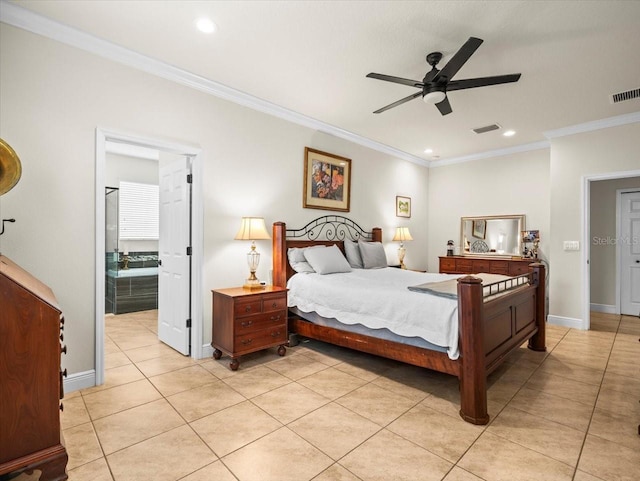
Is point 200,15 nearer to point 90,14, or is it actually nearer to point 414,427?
point 90,14

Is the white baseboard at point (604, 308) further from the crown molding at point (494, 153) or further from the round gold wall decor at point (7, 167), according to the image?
the round gold wall decor at point (7, 167)

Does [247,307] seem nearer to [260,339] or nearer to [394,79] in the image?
[260,339]

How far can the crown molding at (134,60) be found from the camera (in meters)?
2.50

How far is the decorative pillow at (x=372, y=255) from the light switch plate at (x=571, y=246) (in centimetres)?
271

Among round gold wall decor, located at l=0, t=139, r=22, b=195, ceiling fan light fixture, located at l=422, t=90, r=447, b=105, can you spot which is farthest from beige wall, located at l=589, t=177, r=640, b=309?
round gold wall decor, located at l=0, t=139, r=22, b=195

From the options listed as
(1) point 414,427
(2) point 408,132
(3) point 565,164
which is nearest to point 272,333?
(1) point 414,427

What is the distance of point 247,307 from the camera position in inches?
131

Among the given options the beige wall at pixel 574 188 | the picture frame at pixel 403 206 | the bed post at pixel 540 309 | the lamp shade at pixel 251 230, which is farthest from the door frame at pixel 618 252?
the lamp shade at pixel 251 230

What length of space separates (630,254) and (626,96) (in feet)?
9.92

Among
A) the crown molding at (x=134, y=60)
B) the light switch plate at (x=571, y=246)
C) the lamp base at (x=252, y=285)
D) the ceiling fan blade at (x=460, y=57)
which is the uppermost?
the crown molding at (x=134, y=60)

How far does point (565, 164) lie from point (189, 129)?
5257 millimetres

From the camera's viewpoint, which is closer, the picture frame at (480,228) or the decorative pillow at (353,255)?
the decorative pillow at (353,255)

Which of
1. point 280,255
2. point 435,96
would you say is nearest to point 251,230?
point 280,255

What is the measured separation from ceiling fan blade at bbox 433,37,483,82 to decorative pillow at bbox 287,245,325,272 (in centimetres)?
240
